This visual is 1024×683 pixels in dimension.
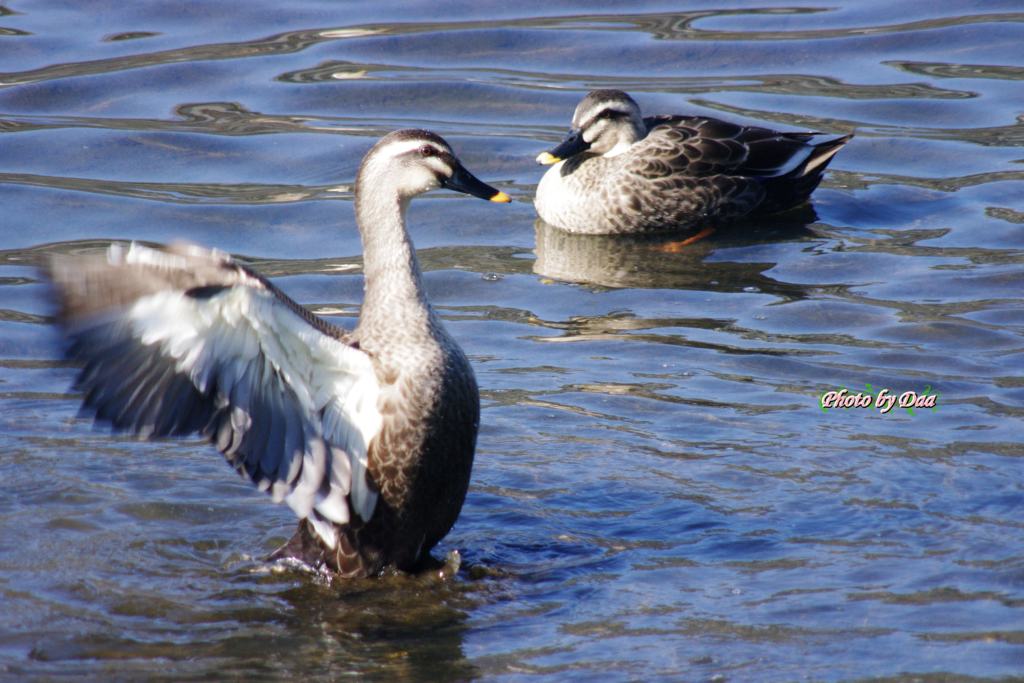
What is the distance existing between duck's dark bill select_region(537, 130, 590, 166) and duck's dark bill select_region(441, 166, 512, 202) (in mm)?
3300

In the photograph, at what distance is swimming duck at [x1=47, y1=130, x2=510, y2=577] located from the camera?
453cm

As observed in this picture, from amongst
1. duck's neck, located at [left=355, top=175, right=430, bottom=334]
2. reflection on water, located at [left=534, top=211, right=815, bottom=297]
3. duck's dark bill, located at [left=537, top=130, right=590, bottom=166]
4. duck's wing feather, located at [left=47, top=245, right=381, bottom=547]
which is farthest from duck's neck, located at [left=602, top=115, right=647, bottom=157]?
duck's wing feather, located at [left=47, top=245, right=381, bottom=547]

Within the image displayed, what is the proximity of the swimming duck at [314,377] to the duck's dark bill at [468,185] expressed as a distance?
0.33 feet

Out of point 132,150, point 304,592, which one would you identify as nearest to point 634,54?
point 132,150

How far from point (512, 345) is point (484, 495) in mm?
1555

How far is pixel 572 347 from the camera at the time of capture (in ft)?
24.6

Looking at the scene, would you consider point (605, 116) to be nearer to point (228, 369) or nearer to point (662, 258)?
point (662, 258)

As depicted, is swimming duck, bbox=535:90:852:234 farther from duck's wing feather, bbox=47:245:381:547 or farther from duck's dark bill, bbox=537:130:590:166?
duck's wing feather, bbox=47:245:381:547

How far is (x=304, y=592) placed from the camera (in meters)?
5.46

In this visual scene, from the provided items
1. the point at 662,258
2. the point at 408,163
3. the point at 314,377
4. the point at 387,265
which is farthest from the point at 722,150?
the point at 314,377

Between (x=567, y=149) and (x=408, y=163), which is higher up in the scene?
(x=408, y=163)

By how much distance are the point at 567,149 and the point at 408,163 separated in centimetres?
407

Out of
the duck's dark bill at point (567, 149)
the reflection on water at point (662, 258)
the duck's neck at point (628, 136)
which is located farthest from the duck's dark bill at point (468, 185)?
the duck's neck at point (628, 136)

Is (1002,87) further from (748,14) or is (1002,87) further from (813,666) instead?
(813,666)
